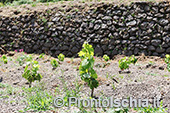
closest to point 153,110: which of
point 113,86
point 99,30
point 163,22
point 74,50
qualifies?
point 113,86

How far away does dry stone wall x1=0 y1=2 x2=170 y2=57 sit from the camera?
8.05m

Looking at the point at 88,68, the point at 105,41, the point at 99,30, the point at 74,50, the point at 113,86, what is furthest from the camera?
the point at 74,50

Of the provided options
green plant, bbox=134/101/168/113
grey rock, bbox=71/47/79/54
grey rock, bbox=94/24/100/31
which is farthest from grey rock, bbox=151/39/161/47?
green plant, bbox=134/101/168/113

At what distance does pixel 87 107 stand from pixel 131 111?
57 cm

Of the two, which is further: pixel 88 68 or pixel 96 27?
pixel 96 27

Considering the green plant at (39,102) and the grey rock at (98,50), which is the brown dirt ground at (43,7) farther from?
the green plant at (39,102)

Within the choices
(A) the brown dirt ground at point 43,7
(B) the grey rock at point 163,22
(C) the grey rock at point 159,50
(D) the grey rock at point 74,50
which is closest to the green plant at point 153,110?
(C) the grey rock at point 159,50

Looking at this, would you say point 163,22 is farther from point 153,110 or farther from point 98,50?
point 153,110

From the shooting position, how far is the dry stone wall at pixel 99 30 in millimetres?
8047

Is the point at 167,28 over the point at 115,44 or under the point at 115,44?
over

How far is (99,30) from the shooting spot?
865 cm

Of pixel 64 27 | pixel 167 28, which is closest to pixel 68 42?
pixel 64 27

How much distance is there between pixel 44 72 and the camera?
5.39 m

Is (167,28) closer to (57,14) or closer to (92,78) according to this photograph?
(57,14)
